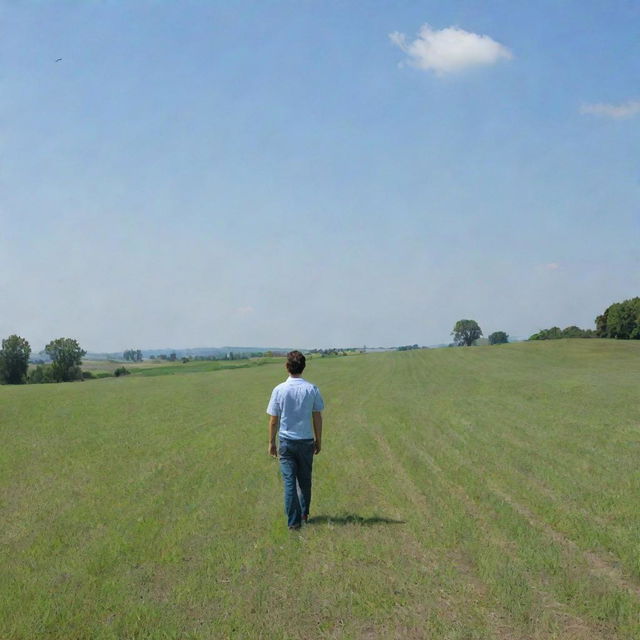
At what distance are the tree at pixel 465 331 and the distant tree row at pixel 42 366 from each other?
115656 mm

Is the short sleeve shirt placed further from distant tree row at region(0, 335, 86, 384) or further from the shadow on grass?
distant tree row at region(0, 335, 86, 384)

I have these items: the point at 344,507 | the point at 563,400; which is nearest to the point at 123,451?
the point at 344,507

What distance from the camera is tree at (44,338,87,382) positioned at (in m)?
117

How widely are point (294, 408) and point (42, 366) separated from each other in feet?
412

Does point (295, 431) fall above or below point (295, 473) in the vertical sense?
above

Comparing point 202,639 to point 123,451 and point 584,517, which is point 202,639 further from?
point 123,451

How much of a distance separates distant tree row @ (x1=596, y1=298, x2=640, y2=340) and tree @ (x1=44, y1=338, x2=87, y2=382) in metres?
103

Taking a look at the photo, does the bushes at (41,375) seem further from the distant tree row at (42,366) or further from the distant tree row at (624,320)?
the distant tree row at (624,320)

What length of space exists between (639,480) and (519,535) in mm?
5271

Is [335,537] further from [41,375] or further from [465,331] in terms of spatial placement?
[465,331]

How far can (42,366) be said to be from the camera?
123188mm

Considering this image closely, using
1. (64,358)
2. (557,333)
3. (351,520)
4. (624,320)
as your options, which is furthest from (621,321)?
(351,520)

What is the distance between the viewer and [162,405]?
3338 centimetres

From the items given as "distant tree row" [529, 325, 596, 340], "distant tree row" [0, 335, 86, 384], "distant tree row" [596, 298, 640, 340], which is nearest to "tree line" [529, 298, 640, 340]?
"distant tree row" [596, 298, 640, 340]
